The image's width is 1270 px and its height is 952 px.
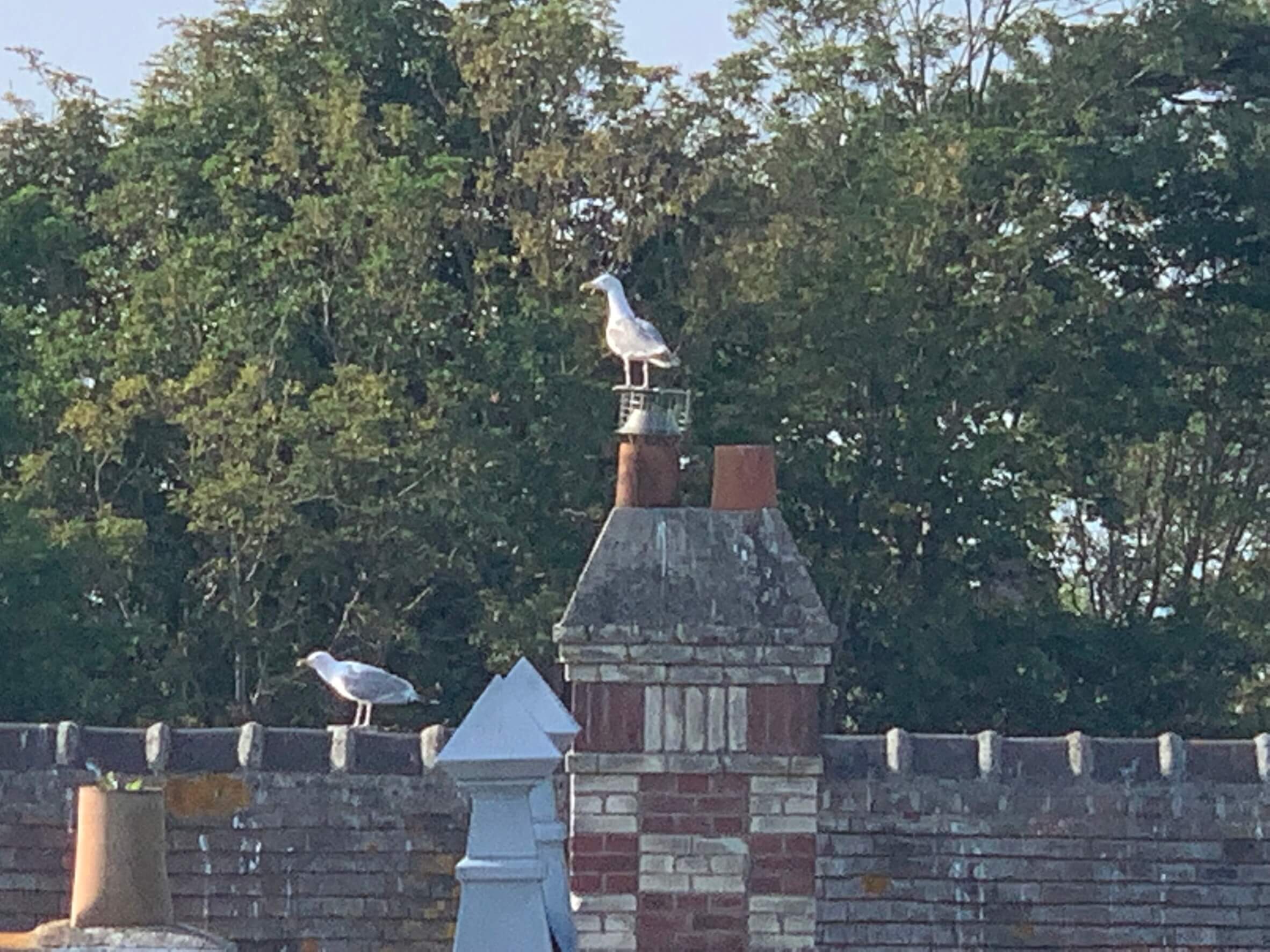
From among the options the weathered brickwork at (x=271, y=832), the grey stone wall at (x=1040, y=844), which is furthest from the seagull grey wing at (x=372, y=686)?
the grey stone wall at (x=1040, y=844)

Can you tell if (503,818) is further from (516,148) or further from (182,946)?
(516,148)

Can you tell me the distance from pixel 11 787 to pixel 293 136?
625 inches

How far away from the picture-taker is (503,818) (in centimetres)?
481

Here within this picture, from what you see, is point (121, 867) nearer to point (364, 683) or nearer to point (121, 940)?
point (121, 940)

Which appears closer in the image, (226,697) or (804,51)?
(226,697)

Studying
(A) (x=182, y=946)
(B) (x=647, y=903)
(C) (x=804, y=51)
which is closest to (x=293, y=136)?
(C) (x=804, y=51)

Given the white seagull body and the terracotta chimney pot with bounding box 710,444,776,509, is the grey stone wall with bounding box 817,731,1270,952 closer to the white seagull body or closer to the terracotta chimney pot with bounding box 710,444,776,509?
the white seagull body

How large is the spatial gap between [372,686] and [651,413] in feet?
19.7

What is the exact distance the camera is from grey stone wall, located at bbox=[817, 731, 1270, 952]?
1307 centimetres

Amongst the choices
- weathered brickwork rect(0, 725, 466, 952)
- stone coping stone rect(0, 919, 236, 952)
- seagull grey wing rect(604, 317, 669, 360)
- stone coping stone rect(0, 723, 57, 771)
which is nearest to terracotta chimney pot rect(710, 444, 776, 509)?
seagull grey wing rect(604, 317, 669, 360)

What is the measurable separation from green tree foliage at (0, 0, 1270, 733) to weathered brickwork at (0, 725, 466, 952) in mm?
11176

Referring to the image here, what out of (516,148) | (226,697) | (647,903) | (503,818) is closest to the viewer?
(503,818)

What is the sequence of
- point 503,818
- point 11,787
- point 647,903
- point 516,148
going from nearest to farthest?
point 503,818 < point 647,903 < point 11,787 < point 516,148

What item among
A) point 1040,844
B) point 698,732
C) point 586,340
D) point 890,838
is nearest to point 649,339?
point 890,838
